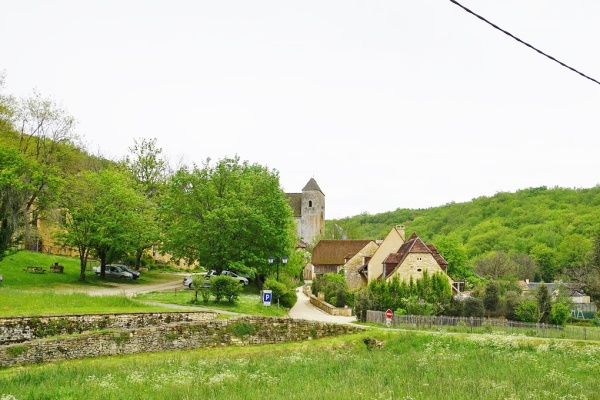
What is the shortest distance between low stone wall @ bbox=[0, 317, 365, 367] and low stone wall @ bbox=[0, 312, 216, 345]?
58.3 inches

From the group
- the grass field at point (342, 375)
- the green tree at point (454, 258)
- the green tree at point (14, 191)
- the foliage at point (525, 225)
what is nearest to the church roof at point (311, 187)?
the foliage at point (525, 225)

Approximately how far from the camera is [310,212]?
368ft

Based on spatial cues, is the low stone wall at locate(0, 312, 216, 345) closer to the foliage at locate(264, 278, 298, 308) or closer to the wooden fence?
the foliage at locate(264, 278, 298, 308)

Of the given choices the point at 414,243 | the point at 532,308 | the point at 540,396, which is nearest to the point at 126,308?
the point at 540,396

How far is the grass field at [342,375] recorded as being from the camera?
548 inches

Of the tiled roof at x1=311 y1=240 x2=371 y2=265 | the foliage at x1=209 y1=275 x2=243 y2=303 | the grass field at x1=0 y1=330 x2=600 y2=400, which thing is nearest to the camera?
the grass field at x1=0 y1=330 x2=600 y2=400

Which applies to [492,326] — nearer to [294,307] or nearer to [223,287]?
[294,307]

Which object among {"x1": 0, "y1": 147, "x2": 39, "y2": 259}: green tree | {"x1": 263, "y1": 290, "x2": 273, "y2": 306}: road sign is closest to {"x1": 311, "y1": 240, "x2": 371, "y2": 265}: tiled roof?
{"x1": 263, "y1": 290, "x2": 273, "y2": 306}: road sign

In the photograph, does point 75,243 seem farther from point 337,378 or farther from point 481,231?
point 481,231

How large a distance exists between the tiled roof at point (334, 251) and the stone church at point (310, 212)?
37.3 m

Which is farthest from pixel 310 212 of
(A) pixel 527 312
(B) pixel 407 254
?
(A) pixel 527 312

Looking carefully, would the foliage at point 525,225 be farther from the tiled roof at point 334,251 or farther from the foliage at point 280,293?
the foliage at point 280,293

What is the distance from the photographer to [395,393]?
44.8 feet

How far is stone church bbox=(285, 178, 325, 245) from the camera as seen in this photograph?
11171 centimetres
